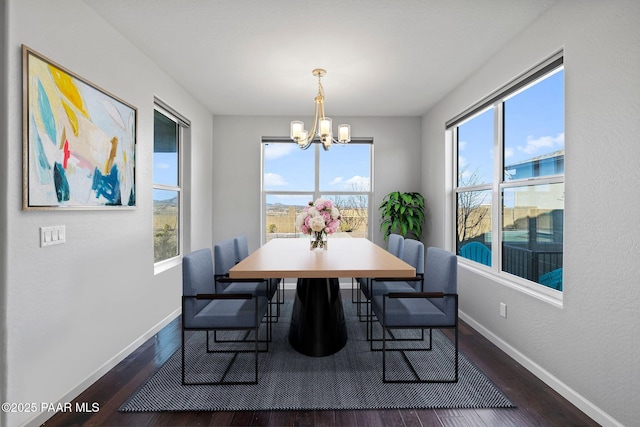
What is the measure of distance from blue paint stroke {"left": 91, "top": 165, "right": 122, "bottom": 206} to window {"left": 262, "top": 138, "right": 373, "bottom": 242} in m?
2.50

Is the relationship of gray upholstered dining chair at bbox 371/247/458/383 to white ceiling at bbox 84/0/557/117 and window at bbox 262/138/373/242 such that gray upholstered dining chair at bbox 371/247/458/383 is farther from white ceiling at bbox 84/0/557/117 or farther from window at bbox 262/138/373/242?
window at bbox 262/138/373/242

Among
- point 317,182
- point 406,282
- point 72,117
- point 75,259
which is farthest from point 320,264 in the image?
point 317,182

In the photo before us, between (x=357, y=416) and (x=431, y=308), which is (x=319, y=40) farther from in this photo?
(x=357, y=416)

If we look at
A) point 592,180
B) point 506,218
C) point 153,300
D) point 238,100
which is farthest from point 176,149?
point 592,180

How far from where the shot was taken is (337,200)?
479cm

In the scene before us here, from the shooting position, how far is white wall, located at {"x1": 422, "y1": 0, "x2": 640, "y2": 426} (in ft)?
5.18

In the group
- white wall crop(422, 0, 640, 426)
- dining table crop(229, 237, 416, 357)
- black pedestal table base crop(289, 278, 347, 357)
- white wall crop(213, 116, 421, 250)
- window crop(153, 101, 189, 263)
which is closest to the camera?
white wall crop(422, 0, 640, 426)

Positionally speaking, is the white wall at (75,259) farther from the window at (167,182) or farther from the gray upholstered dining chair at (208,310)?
the gray upholstered dining chair at (208,310)

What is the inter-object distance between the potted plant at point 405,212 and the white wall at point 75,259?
2990mm

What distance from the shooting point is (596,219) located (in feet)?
5.81

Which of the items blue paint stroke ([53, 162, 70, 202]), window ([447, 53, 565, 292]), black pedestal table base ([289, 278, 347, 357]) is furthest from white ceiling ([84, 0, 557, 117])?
black pedestal table base ([289, 278, 347, 357])

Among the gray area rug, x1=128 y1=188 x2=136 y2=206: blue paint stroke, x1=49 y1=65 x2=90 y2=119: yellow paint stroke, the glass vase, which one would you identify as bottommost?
the gray area rug

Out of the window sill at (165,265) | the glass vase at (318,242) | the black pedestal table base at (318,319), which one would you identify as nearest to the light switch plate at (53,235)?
the window sill at (165,265)

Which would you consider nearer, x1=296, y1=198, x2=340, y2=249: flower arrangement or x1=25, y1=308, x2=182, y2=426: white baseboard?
x1=25, y1=308, x2=182, y2=426: white baseboard
